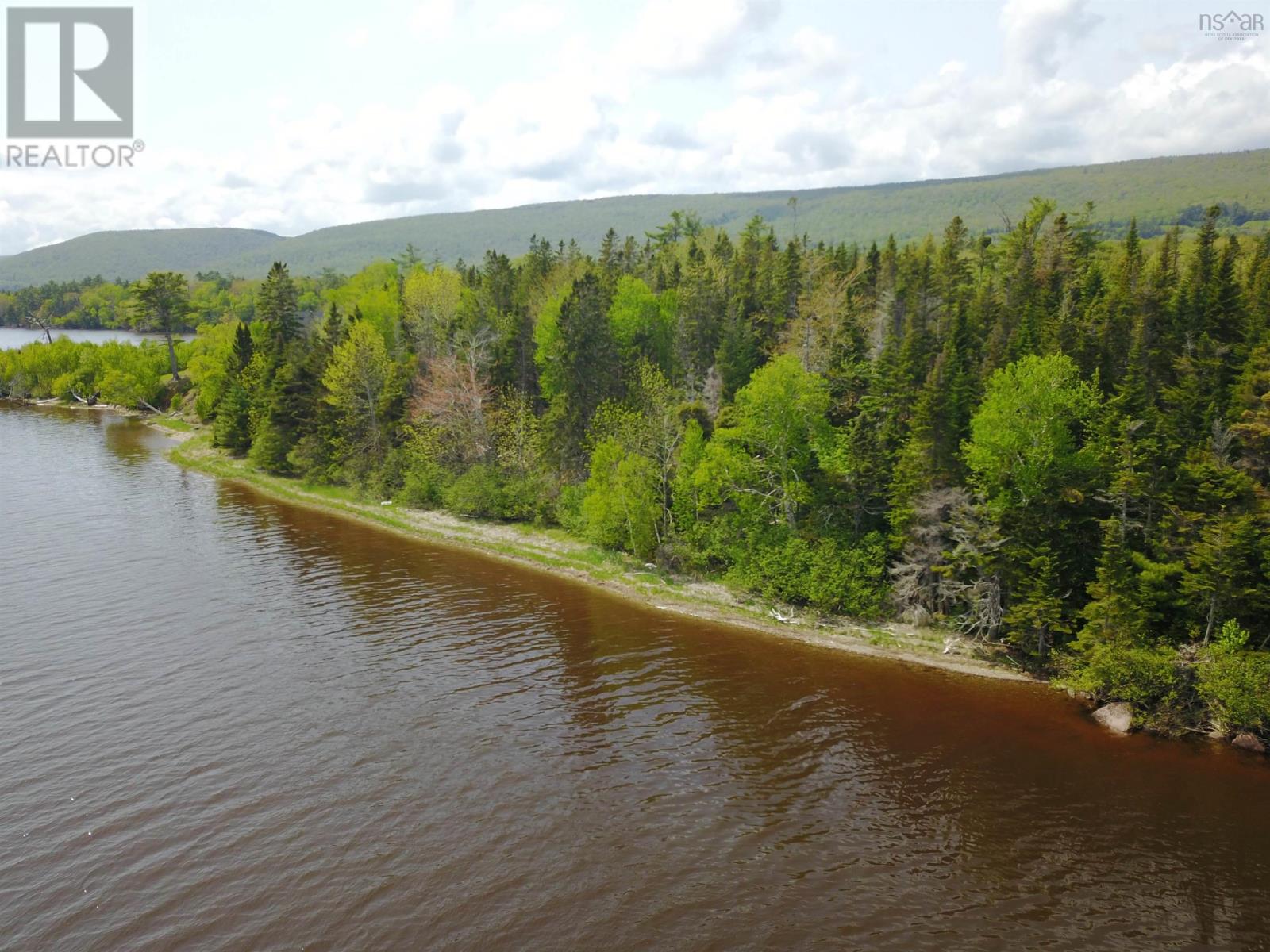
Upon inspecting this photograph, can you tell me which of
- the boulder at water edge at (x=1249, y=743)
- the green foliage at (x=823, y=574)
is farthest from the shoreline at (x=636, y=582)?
the boulder at water edge at (x=1249, y=743)

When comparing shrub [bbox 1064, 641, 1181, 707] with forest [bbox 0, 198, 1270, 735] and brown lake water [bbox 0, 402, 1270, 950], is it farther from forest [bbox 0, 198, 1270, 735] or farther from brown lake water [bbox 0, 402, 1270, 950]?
brown lake water [bbox 0, 402, 1270, 950]

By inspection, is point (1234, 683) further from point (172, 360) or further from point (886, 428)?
point (172, 360)

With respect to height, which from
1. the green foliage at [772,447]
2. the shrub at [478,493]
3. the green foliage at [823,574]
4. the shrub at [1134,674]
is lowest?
the shrub at [1134,674]

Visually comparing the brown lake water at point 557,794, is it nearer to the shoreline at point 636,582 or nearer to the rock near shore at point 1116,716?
the rock near shore at point 1116,716

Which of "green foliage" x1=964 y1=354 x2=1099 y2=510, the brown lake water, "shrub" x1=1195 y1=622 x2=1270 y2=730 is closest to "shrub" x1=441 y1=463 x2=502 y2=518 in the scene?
the brown lake water

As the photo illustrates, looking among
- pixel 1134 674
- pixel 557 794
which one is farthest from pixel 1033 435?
pixel 557 794
